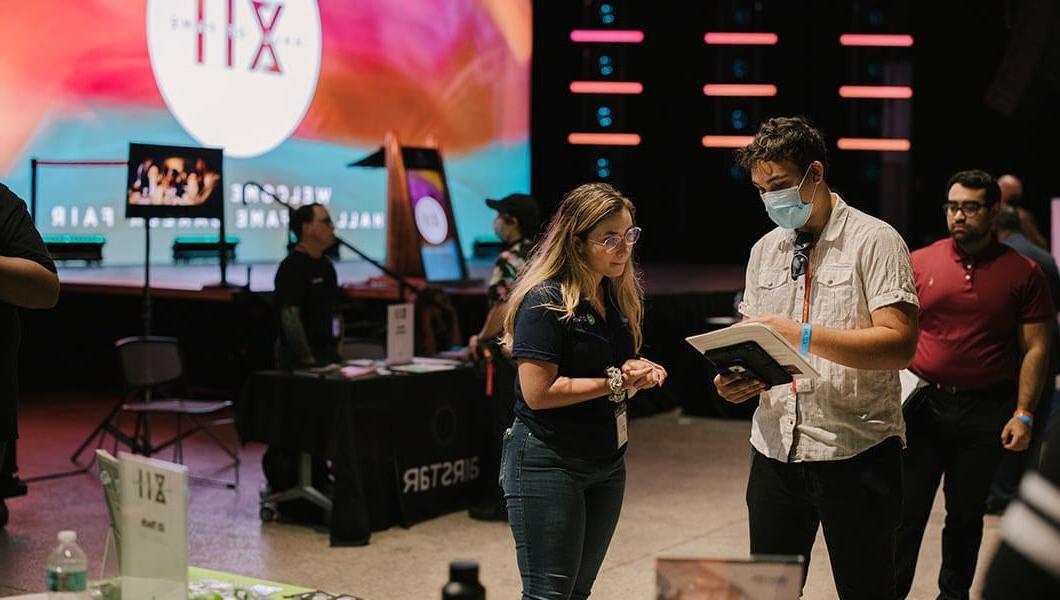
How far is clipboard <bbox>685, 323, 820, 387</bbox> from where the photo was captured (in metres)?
2.75

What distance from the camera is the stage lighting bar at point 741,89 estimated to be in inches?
616

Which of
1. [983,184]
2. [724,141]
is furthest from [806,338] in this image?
[724,141]

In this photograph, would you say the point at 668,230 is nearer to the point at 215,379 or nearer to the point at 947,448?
the point at 215,379

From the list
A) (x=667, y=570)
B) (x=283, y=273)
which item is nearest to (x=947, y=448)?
(x=667, y=570)

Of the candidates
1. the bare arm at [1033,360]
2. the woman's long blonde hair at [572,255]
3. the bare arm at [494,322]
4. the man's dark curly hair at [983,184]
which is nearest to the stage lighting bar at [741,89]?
the bare arm at [494,322]

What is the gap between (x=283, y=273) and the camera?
6359mm

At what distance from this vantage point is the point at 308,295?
6395mm

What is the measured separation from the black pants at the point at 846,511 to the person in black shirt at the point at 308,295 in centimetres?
355

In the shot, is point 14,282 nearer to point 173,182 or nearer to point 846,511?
point 846,511

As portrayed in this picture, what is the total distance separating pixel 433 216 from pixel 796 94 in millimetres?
6837

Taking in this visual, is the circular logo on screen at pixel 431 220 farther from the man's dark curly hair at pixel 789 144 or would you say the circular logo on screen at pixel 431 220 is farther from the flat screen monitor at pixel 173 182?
the man's dark curly hair at pixel 789 144

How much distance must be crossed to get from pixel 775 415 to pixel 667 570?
1.42 metres

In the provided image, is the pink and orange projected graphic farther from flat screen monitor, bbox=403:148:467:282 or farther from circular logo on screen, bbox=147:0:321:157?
flat screen monitor, bbox=403:148:467:282

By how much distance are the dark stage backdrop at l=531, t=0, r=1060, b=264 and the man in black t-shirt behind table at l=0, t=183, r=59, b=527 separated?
12.7 metres
